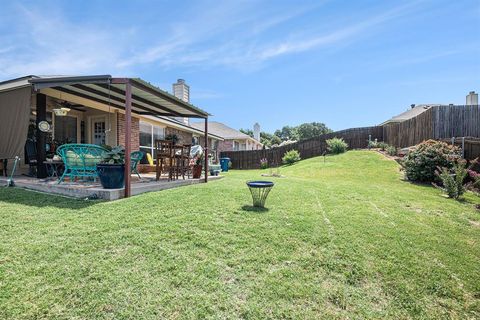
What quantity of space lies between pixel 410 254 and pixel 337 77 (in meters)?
13.2

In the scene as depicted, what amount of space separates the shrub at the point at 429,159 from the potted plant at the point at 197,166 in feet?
25.5

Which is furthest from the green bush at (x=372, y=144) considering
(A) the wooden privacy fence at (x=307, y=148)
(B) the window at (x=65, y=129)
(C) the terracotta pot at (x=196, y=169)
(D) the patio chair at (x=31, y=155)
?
(D) the patio chair at (x=31, y=155)

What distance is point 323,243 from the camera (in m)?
3.70

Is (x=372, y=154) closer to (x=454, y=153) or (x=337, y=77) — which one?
(x=337, y=77)

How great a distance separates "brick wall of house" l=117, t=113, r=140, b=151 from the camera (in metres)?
10.7

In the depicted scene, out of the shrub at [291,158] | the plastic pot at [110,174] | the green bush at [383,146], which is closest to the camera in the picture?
the plastic pot at [110,174]

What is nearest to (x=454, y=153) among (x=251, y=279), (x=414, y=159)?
(x=414, y=159)

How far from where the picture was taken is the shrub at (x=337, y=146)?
19.7 meters

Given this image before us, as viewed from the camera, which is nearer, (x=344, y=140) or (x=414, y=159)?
(x=414, y=159)

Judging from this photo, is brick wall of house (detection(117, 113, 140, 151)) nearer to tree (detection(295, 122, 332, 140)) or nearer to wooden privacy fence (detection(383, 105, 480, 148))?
wooden privacy fence (detection(383, 105, 480, 148))

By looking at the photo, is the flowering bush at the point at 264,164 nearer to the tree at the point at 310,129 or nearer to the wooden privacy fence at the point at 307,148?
the wooden privacy fence at the point at 307,148

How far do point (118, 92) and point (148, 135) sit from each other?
5.42 m

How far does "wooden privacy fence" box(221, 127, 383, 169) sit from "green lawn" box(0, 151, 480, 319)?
16.8 meters

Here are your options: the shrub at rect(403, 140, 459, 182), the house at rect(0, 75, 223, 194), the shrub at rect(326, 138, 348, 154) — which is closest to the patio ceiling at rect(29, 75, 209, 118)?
the house at rect(0, 75, 223, 194)
